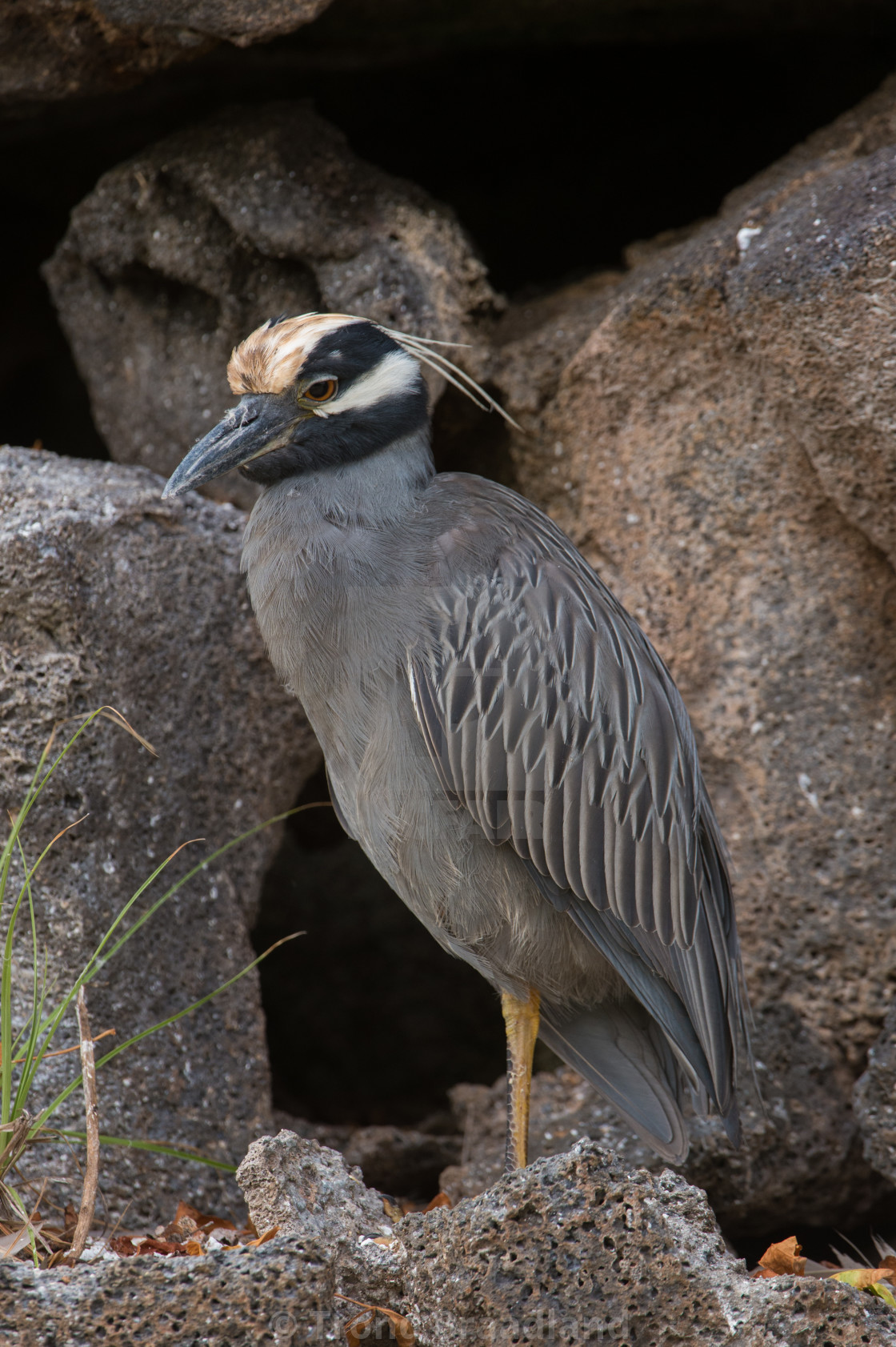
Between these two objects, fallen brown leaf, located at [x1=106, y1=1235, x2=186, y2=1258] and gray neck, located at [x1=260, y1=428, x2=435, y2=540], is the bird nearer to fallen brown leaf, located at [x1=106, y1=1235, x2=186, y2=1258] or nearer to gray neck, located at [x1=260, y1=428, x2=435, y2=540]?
gray neck, located at [x1=260, y1=428, x2=435, y2=540]

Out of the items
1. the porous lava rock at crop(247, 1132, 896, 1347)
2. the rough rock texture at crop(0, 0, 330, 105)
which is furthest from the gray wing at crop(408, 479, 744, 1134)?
the rough rock texture at crop(0, 0, 330, 105)

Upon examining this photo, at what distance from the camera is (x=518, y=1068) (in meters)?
2.84

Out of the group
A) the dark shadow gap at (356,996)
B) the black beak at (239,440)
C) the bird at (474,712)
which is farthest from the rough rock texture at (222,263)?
the dark shadow gap at (356,996)

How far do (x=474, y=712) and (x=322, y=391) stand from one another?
82cm

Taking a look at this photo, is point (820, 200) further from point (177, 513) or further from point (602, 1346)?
point (602, 1346)

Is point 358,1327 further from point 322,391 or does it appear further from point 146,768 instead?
point 322,391

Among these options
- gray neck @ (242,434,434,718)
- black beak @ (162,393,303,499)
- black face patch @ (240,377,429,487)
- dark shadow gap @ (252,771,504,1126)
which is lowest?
dark shadow gap @ (252,771,504,1126)

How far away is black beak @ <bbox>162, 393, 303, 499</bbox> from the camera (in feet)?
8.54

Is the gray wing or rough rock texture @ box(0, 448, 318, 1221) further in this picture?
rough rock texture @ box(0, 448, 318, 1221)

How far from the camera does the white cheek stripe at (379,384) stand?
9.03ft

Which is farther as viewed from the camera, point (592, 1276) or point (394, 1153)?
point (394, 1153)

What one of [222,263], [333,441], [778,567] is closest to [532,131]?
[222,263]

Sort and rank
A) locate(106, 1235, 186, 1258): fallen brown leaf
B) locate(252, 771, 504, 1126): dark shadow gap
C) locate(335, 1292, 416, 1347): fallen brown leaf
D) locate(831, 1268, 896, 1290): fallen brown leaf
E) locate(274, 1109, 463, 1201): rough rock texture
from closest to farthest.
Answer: locate(335, 1292, 416, 1347): fallen brown leaf
locate(831, 1268, 896, 1290): fallen brown leaf
locate(106, 1235, 186, 1258): fallen brown leaf
locate(274, 1109, 463, 1201): rough rock texture
locate(252, 771, 504, 1126): dark shadow gap

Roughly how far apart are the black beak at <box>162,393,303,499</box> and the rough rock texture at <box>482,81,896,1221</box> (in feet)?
3.82
